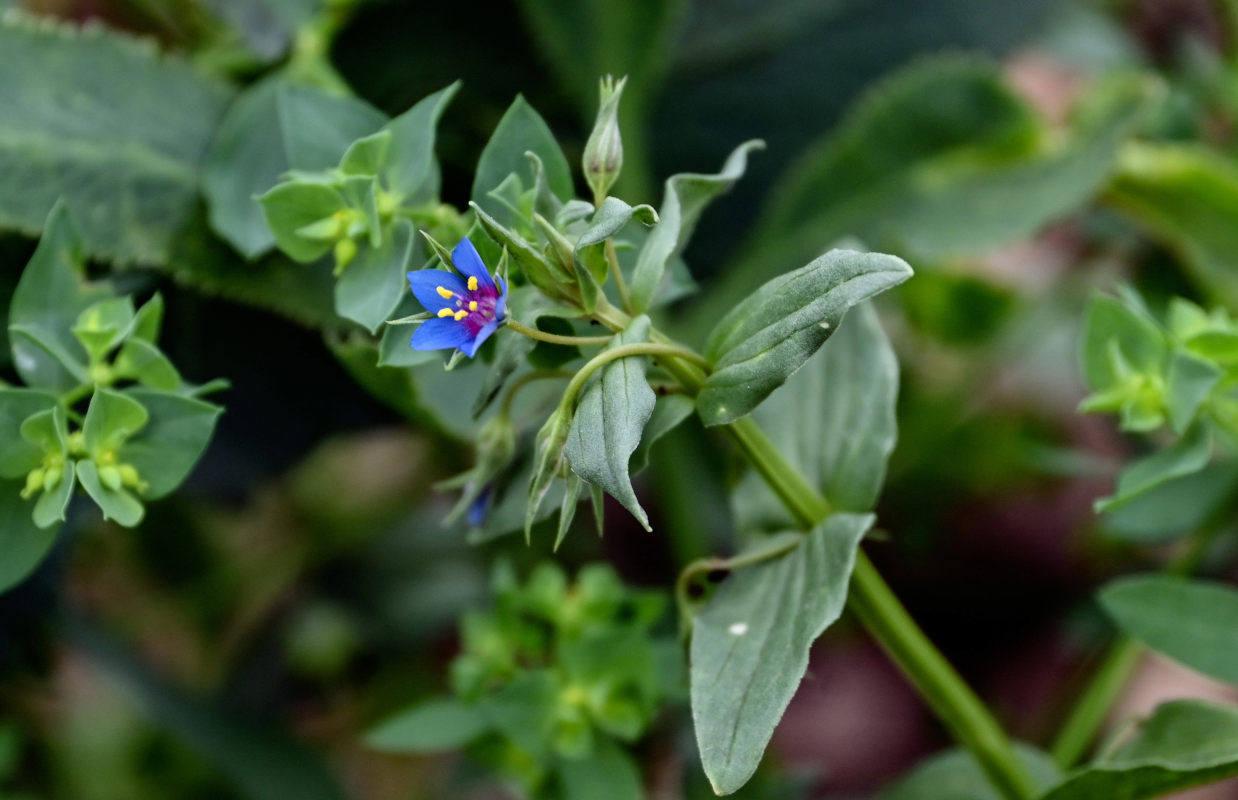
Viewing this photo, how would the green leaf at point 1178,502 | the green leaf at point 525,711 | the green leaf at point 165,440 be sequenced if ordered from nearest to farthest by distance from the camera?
the green leaf at point 165,440
the green leaf at point 525,711
the green leaf at point 1178,502

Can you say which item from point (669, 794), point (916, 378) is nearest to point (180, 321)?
point (669, 794)

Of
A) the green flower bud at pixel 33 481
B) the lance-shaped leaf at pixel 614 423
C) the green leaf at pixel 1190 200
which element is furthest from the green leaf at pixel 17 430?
the green leaf at pixel 1190 200

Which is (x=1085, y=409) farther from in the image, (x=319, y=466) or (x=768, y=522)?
(x=319, y=466)

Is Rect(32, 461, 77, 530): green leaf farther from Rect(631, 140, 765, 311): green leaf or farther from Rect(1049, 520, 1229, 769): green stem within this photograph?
Rect(1049, 520, 1229, 769): green stem

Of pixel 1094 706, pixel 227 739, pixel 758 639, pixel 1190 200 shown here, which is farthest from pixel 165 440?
pixel 1190 200

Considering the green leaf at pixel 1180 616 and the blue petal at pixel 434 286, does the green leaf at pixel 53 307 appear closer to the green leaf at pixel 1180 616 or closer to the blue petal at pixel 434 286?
the blue petal at pixel 434 286

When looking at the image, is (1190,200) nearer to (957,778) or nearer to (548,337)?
(957,778)

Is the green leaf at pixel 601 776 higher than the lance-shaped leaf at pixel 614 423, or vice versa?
the lance-shaped leaf at pixel 614 423
